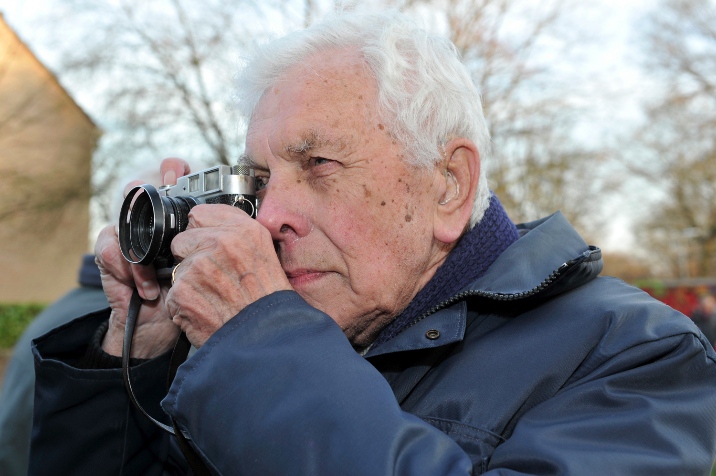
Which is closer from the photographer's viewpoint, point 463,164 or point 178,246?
point 178,246

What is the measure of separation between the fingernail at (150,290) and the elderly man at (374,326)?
0.05 ft

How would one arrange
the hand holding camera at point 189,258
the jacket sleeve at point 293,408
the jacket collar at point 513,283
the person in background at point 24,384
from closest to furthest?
the jacket sleeve at point 293,408
the hand holding camera at point 189,258
the jacket collar at point 513,283
the person in background at point 24,384

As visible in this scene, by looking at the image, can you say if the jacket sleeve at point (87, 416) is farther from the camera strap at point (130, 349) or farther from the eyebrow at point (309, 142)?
the eyebrow at point (309, 142)

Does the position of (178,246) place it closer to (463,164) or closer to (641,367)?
(463,164)

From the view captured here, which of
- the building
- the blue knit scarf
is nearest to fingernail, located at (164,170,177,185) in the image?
the blue knit scarf

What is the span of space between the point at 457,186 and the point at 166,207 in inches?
27.8

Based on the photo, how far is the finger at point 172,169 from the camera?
1.98m

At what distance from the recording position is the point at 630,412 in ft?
3.95

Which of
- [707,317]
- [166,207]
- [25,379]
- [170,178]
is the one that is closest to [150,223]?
[166,207]

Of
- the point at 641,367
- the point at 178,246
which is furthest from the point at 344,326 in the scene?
the point at 641,367

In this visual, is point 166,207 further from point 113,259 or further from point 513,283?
point 513,283

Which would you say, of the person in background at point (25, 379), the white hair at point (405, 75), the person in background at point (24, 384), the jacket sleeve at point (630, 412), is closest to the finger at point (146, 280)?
the white hair at point (405, 75)

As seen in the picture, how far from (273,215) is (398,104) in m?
0.39

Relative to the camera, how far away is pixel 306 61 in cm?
164
